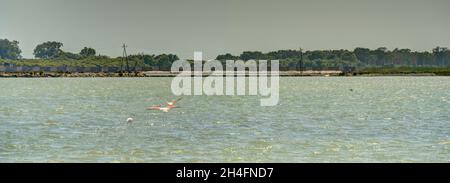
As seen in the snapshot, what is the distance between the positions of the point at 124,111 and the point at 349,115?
62.7ft

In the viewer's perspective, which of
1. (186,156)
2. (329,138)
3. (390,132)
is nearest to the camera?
(186,156)

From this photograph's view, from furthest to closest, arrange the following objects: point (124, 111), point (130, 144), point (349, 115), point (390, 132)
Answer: point (124, 111) < point (349, 115) < point (390, 132) < point (130, 144)

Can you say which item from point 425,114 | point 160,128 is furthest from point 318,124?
point 425,114

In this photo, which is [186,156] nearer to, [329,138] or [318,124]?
[329,138]

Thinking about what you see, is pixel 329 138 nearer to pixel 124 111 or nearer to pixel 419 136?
pixel 419 136

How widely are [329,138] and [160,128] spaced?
37.0ft
